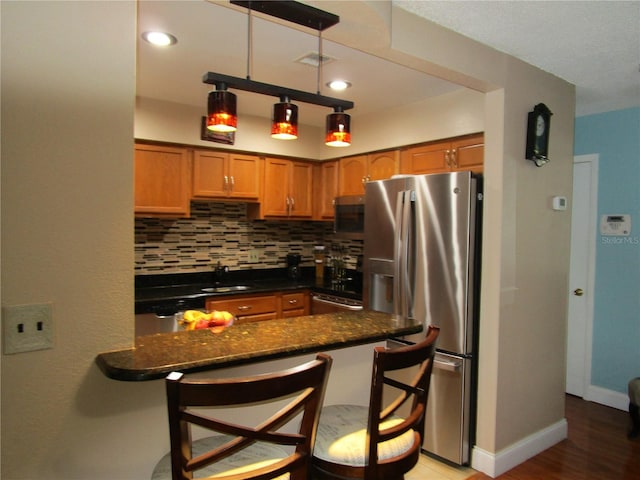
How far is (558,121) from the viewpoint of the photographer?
9.65ft

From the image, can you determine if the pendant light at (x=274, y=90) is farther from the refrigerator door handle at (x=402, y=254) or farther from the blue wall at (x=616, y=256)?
the blue wall at (x=616, y=256)

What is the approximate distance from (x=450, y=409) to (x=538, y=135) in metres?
1.74

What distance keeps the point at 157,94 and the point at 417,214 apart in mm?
2197

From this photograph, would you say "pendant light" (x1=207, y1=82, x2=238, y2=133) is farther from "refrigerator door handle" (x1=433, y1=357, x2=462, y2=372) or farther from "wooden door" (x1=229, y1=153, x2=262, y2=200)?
"wooden door" (x1=229, y1=153, x2=262, y2=200)

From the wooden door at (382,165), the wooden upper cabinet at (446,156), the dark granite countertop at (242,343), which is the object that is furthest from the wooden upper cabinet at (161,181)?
the dark granite countertop at (242,343)

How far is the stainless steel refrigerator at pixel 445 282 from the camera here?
8.71ft

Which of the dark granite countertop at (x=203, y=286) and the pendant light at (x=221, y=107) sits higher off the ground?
the pendant light at (x=221, y=107)

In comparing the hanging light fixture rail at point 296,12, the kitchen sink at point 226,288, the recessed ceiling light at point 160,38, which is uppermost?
the recessed ceiling light at point 160,38

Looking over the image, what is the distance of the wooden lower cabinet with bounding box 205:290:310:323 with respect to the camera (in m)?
3.70

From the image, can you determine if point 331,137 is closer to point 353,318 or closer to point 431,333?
point 353,318

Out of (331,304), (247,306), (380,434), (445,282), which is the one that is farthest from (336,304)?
(380,434)

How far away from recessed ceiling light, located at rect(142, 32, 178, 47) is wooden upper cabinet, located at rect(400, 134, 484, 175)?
1.95m

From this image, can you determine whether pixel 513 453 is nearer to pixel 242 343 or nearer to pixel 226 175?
pixel 242 343

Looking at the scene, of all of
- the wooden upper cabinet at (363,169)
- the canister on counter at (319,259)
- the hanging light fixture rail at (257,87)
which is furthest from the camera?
the canister on counter at (319,259)
